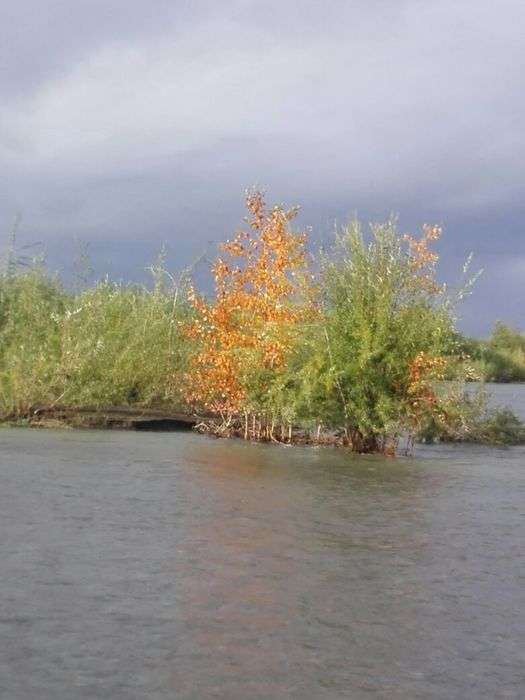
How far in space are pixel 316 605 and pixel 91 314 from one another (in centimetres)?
2051

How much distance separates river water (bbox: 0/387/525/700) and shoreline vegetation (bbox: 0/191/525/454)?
4425 mm

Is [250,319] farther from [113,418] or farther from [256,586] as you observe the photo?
[256,586]

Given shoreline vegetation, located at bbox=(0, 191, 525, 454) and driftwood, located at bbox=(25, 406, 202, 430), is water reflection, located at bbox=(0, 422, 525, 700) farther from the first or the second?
driftwood, located at bbox=(25, 406, 202, 430)

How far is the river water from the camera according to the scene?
721 cm

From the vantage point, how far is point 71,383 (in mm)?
27250

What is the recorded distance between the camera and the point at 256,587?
9.60 meters

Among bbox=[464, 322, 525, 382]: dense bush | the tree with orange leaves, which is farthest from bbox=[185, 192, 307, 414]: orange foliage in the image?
bbox=[464, 322, 525, 382]: dense bush

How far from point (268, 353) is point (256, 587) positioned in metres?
14.2

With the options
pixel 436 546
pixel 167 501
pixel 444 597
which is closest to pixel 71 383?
pixel 167 501

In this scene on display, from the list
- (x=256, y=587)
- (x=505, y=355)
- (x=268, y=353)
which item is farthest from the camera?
(x=505, y=355)

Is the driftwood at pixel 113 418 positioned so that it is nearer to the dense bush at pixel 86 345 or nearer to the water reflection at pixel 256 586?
the dense bush at pixel 86 345

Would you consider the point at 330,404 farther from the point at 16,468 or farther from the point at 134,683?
the point at 134,683

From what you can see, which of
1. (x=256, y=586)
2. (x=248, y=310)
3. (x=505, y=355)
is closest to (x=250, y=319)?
(x=248, y=310)

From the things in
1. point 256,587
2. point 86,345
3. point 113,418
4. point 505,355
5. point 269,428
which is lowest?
point 256,587
